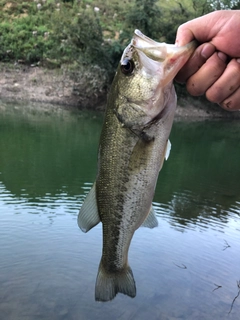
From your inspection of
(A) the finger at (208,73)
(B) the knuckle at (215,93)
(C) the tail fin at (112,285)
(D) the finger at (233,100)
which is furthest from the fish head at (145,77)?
(C) the tail fin at (112,285)

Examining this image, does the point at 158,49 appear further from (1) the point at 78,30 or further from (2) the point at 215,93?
(1) the point at 78,30

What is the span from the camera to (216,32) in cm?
230

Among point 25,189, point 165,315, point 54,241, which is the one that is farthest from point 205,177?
point 165,315

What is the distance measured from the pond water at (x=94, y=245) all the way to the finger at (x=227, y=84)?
5.10 metres

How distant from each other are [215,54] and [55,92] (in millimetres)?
31964

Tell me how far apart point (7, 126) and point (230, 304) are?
16.8m

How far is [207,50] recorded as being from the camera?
7.52 feet

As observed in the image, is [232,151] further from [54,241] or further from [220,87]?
[220,87]

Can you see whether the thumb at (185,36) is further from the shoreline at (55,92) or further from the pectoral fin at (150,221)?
the shoreline at (55,92)

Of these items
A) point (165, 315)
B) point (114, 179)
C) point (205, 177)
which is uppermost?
point (114, 179)

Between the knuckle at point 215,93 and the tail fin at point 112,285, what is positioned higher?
the knuckle at point 215,93

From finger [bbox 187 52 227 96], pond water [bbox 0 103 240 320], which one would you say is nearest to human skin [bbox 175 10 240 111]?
finger [bbox 187 52 227 96]

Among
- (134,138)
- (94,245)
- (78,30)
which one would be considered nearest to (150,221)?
(134,138)

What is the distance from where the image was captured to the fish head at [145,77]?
219 cm
